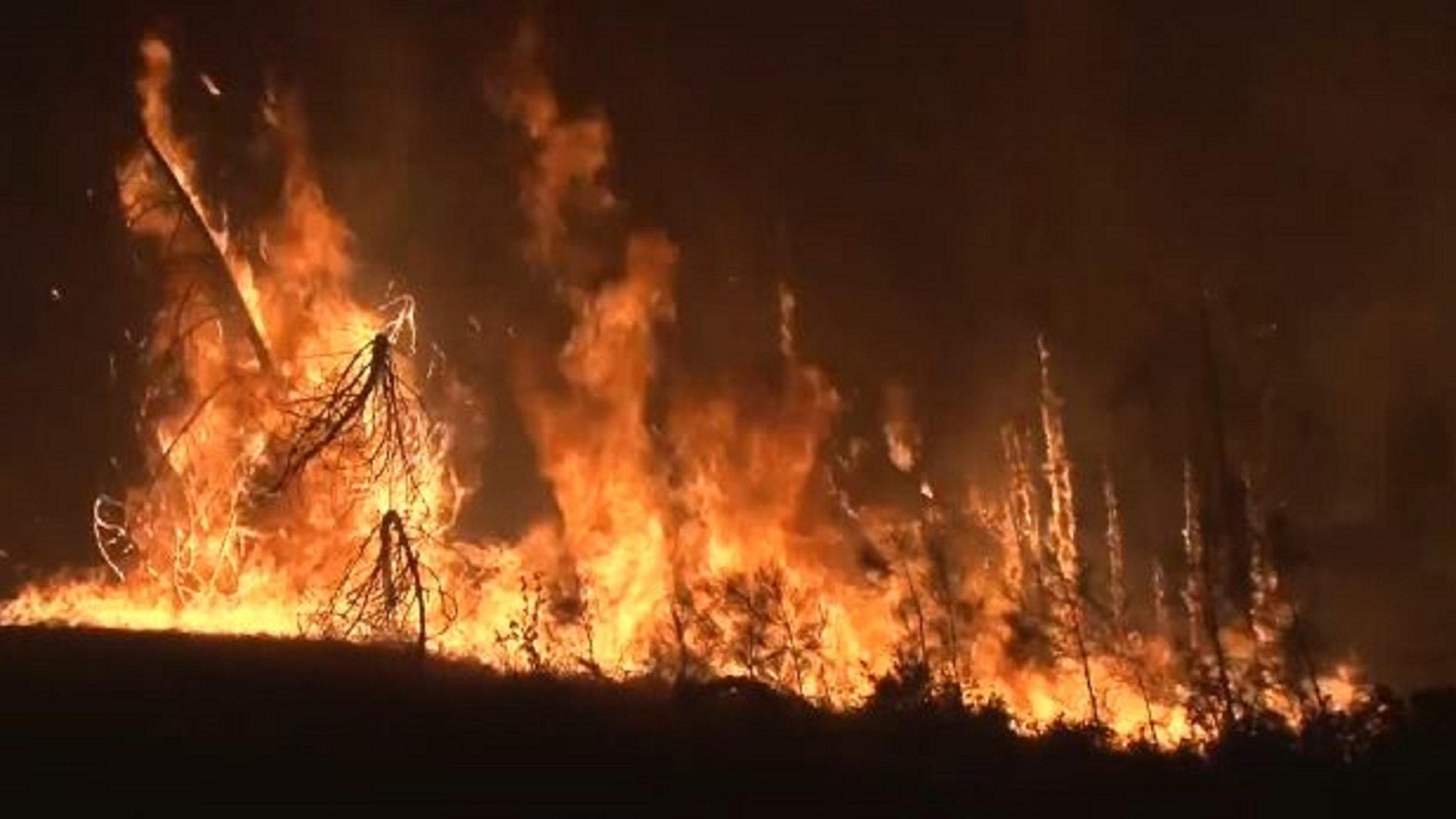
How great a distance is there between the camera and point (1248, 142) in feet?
81.8

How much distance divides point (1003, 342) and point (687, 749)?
13516 millimetres

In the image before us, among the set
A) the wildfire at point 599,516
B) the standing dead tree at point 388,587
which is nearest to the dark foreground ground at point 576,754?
the standing dead tree at point 388,587

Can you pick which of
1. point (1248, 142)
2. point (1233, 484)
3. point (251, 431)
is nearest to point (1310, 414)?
point (1233, 484)

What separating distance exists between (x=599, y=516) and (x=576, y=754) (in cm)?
1026

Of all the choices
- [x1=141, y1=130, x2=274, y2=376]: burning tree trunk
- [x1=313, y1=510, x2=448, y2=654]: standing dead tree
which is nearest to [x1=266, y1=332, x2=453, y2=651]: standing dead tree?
[x1=313, y1=510, x2=448, y2=654]: standing dead tree

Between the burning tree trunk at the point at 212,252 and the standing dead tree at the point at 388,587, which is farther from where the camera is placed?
the burning tree trunk at the point at 212,252

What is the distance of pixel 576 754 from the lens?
1430 cm

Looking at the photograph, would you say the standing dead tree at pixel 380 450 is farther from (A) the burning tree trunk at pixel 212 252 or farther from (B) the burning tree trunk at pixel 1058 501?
(B) the burning tree trunk at pixel 1058 501

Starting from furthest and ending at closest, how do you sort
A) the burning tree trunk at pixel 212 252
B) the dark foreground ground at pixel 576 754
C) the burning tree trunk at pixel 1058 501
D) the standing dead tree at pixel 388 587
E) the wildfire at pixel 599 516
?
the burning tree trunk at pixel 212 252 → the burning tree trunk at pixel 1058 501 → the wildfire at pixel 599 516 → the standing dead tree at pixel 388 587 → the dark foreground ground at pixel 576 754

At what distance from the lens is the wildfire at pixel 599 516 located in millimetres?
21297

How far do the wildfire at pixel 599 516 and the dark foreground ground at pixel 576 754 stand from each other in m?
3.27

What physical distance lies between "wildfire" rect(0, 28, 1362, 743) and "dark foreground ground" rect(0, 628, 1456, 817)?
3.27 m

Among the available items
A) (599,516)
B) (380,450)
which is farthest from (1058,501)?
(380,450)

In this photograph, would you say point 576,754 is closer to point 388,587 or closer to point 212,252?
point 388,587
